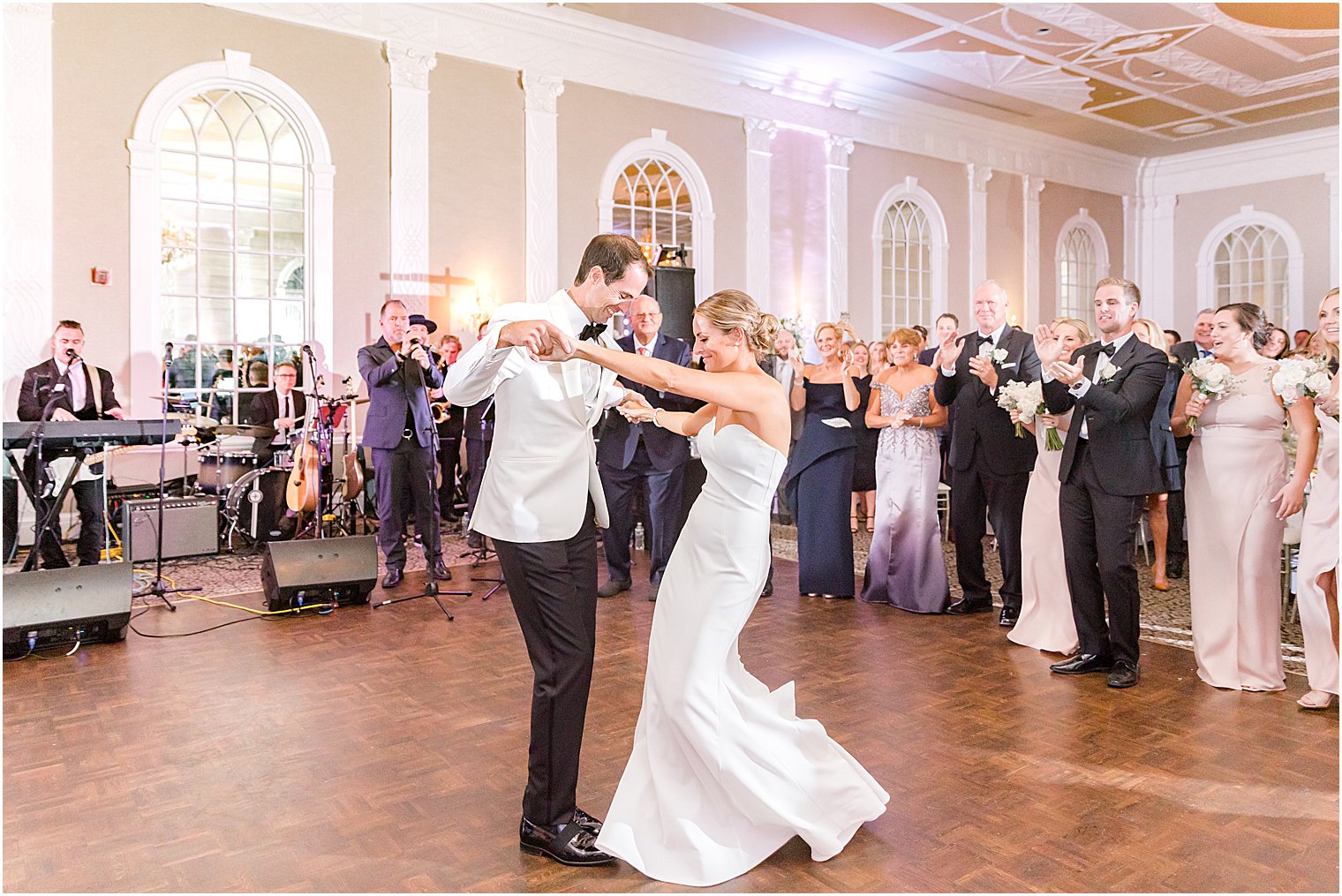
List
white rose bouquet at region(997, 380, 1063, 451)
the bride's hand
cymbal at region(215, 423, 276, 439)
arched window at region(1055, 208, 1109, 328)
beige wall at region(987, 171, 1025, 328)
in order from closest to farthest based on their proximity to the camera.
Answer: the bride's hand
white rose bouquet at region(997, 380, 1063, 451)
cymbal at region(215, 423, 276, 439)
beige wall at region(987, 171, 1025, 328)
arched window at region(1055, 208, 1109, 328)

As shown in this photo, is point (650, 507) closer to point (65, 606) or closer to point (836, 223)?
point (65, 606)

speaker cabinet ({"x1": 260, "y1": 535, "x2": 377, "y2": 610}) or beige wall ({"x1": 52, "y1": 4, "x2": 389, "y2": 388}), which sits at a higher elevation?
beige wall ({"x1": 52, "y1": 4, "x2": 389, "y2": 388})

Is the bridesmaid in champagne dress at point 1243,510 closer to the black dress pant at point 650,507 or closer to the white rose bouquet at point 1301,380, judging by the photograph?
the white rose bouquet at point 1301,380

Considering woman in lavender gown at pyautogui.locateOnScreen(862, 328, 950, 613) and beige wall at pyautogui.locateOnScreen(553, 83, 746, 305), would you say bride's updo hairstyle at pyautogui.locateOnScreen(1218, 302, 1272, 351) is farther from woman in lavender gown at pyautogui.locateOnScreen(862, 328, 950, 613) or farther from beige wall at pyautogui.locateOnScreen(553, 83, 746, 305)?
beige wall at pyautogui.locateOnScreen(553, 83, 746, 305)

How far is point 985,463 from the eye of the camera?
18.2 ft

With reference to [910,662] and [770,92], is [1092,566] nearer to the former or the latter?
[910,662]

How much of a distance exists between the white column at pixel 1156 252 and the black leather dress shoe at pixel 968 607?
505 inches

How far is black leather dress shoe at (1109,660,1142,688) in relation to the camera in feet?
14.2

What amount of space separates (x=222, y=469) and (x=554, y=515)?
19.7ft

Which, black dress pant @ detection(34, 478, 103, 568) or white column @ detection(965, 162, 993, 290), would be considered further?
white column @ detection(965, 162, 993, 290)

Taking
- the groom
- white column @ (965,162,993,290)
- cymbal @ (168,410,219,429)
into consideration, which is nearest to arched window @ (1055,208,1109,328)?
white column @ (965,162,993,290)

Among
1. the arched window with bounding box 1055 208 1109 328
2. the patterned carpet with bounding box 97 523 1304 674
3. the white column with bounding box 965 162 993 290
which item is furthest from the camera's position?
the arched window with bounding box 1055 208 1109 328

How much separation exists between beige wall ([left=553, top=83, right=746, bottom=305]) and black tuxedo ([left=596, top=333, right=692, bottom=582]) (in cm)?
469

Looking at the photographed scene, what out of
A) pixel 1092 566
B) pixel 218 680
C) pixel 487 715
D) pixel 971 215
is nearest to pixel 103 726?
pixel 218 680
